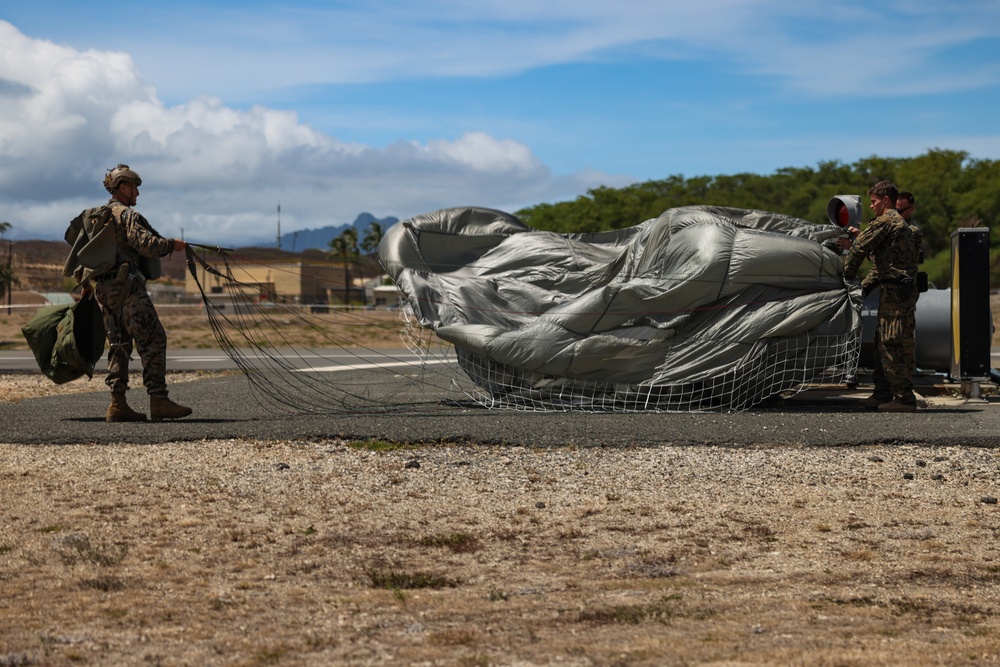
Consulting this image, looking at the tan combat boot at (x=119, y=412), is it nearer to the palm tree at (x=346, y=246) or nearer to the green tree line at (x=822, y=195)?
the green tree line at (x=822, y=195)

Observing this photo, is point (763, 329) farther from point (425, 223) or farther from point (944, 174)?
point (944, 174)

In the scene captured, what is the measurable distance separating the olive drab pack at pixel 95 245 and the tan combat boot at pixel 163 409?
4.07 ft

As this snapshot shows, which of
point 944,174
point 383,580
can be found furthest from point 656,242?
point 944,174

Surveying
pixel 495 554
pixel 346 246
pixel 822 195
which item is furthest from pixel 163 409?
pixel 346 246

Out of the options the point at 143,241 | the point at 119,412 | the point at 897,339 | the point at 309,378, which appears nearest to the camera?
the point at 143,241

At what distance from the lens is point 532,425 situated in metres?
9.39

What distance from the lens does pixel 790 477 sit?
25.2ft

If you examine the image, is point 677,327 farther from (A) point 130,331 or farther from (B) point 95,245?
(B) point 95,245

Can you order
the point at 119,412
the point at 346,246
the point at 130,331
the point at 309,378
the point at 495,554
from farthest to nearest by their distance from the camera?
the point at 346,246 → the point at 309,378 → the point at 119,412 → the point at 130,331 → the point at 495,554

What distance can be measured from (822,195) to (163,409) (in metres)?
61.8

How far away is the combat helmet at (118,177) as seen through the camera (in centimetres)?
998

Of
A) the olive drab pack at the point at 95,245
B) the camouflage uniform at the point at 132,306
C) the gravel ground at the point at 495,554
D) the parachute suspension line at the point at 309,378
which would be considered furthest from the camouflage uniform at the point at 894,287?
the olive drab pack at the point at 95,245

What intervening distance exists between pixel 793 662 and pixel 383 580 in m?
2.04

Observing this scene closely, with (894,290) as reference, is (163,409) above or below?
below
